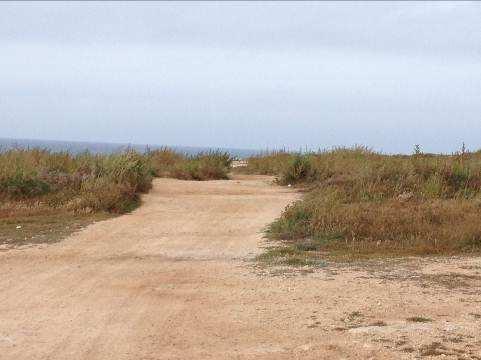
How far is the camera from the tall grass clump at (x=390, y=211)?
9766 mm

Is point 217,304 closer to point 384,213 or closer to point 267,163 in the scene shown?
point 384,213

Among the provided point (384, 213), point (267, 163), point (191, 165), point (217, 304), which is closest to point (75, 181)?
point (191, 165)

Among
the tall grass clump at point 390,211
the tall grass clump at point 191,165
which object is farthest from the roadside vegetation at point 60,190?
the tall grass clump at point 390,211

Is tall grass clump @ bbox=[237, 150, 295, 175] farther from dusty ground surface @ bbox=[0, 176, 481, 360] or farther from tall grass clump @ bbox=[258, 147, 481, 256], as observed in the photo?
dusty ground surface @ bbox=[0, 176, 481, 360]

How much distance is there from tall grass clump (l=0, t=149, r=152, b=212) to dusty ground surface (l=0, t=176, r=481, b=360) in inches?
104

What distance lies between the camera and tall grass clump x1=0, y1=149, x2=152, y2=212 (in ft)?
42.8

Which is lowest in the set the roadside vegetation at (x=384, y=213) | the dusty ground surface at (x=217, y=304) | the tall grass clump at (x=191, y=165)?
the dusty ground surface at (x=217, y=304)

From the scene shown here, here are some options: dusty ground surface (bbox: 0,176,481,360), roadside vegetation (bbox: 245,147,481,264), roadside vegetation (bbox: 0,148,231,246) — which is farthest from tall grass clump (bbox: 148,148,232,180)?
dusty ground surface (bbox: 0,176,481,360)

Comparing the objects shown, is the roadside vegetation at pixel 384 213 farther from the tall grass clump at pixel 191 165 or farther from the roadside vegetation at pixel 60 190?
the roadside vegetation at pixel 60 190

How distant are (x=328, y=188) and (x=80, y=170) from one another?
5.63m

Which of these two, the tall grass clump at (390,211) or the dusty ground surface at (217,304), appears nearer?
the dusty ground surface at (217,304)

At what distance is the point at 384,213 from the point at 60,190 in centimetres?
671

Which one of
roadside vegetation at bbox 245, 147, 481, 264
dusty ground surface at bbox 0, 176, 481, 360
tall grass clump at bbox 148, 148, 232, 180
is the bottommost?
dusty ground surface at bbox 0, 176, 481, 360

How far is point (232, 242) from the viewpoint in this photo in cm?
1022
